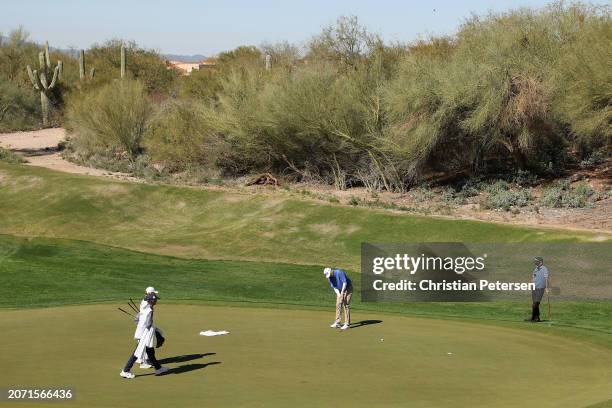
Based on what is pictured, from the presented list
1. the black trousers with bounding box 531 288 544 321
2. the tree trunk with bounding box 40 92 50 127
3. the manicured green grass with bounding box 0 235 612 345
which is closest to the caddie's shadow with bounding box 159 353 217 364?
the manicured green grass with bounding box 0 235 612 345

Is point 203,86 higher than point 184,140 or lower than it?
higher

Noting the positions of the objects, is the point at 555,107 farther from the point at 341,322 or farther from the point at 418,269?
the point at 341,322

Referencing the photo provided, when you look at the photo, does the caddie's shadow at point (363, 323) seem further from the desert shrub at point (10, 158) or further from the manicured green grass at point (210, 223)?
the desert shrub at point (10, 158)

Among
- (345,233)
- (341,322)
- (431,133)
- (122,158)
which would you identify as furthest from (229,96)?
(341,322)

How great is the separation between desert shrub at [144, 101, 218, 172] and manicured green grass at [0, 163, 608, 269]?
23.9 ft

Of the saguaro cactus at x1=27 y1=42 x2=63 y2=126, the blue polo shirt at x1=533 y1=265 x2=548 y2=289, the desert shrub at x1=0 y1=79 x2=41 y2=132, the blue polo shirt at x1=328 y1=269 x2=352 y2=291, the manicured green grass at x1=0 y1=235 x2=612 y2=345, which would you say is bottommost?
the manicured green grass at x1=0 y1=235 x2=612 y2=345

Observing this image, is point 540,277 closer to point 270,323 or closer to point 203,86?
point 270,323

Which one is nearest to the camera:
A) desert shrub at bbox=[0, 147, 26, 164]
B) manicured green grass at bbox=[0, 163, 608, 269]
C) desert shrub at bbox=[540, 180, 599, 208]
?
manicured green grass at bbox=[0, 163, 608, 269]

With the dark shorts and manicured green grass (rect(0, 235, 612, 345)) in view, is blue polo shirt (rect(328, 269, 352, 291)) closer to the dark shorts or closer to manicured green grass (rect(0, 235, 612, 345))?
manicured green grass (rect(0, 235, 612, 345))

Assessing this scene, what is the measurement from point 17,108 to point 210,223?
135ft

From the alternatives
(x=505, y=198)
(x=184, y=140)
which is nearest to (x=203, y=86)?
(x=184, y=140)

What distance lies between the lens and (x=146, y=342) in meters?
16.8

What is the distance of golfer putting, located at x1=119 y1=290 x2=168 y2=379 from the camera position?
1630cm

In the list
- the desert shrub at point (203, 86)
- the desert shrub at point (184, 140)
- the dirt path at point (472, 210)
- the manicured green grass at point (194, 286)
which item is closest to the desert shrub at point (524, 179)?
the dirt path at point (472, 210)
